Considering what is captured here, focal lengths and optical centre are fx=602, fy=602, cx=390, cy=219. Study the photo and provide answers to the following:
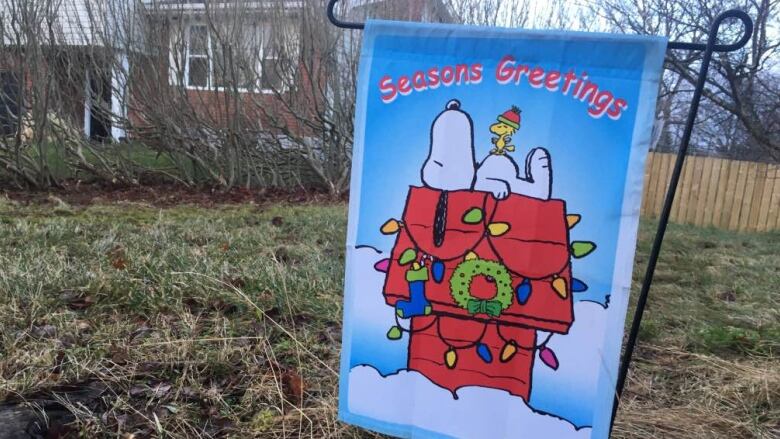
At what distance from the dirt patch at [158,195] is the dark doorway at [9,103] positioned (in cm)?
82

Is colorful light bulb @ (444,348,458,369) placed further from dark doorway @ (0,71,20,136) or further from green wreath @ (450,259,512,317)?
dark doorway @ (0,71,20,136)

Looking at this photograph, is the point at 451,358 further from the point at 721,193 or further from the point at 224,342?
the point at 721,193

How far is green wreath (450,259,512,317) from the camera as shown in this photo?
70.4 inches

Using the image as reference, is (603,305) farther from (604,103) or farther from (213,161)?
(213,161)

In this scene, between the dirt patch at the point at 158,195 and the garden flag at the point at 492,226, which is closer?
the garden flag at the point at 492,226

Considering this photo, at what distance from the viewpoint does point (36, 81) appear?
25.0ft

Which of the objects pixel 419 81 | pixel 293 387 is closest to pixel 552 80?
pixel 419 81

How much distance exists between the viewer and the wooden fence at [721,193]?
1251 cm

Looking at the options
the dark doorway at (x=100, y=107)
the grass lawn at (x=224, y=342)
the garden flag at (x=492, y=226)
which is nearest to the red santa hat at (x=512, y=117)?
the garden flag at (x=492, y=226)

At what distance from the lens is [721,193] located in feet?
42.6

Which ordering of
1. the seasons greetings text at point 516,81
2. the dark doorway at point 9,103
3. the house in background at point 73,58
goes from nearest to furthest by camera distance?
the seasons greetings text at point 516,81 → the house in background at point 73,58 → the dark doorway at point 9,103

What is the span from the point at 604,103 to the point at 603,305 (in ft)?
1.84

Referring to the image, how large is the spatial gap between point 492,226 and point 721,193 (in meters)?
13.2

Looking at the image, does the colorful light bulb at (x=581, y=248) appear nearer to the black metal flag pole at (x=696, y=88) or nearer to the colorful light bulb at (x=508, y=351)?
the black metal flag pole at (x=696, y=88)
